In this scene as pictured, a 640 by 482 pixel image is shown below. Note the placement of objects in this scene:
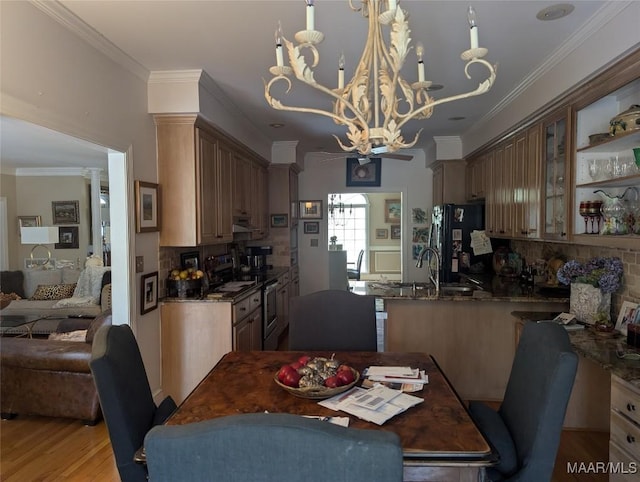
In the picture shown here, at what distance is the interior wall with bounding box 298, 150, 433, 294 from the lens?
6.37 metres

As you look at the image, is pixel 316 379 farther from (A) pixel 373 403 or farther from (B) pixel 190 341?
(B) pixel 190 341

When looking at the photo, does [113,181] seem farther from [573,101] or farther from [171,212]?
[573,101]

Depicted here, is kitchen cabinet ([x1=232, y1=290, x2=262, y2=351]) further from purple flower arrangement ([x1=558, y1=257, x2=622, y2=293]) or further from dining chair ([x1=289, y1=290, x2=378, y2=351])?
purple flower arrangement ([x1=558, y1=257, x2=622, y2=293])

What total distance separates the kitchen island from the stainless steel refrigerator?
129cm

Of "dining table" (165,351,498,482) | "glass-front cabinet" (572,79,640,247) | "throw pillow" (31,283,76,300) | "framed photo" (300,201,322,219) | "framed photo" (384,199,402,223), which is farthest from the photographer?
"framed photo" (384,199,402,223)

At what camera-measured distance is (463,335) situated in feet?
11.0

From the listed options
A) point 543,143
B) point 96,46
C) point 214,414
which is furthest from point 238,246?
point 214,414

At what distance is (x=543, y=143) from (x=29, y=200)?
7964 mm

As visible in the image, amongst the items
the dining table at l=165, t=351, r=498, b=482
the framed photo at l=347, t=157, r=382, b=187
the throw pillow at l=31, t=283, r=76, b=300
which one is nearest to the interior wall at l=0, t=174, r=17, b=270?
the throw pillow at l=31, t=283, r=76, b=300

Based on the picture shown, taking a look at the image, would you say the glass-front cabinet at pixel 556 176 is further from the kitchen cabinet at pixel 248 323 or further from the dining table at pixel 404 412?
the kitchen cabinet at pixel 248 323

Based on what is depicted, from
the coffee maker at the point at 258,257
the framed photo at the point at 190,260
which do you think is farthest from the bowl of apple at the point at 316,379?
the coffee maker at the point at 258,257

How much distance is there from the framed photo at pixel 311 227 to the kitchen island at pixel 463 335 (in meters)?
3.31

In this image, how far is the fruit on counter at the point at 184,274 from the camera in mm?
3451

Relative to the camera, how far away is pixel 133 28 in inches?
93.7
